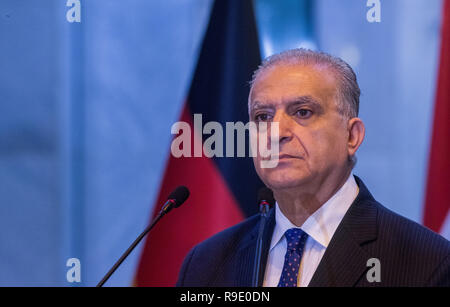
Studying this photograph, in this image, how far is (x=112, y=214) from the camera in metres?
2.28

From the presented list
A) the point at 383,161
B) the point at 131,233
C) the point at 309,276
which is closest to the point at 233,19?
the point at 383,161

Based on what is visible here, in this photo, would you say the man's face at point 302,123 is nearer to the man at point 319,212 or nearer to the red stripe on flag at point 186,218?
the man at point 319,212

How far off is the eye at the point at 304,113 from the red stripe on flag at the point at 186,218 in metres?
0.74

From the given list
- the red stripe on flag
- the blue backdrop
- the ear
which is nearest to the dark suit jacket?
the ear

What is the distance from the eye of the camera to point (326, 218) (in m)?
1.60

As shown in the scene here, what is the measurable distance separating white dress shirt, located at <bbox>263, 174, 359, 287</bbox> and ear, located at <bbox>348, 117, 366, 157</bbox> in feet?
0.34

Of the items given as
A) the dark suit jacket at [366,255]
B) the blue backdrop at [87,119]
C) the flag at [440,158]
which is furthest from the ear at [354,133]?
the blue backdrop at [87,119]

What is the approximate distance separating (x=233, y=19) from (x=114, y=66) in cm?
56

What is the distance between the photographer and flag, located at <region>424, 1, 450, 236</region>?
6.87 ft

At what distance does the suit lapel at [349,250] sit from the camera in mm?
1420

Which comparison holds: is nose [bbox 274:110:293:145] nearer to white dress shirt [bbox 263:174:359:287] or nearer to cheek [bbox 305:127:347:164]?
cheek [bbox 305:127:347:164]

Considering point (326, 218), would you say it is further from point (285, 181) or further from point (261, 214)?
point (261, 214)

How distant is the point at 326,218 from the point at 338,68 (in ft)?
1.56
